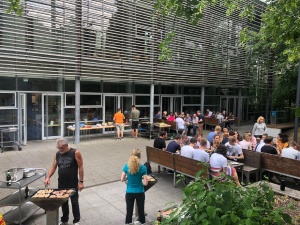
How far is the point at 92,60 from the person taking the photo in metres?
12.4

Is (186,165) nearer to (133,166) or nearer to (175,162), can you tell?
(175,162)

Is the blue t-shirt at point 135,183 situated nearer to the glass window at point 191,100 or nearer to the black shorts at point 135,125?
the black shorts at point 135,125

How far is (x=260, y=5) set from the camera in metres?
20.2

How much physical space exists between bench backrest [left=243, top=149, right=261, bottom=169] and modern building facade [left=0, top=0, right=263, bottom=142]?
698cm

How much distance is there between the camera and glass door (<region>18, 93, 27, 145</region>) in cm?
1088

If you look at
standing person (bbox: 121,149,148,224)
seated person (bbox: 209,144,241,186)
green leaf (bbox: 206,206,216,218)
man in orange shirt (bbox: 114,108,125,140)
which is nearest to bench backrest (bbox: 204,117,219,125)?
man in orange shirt (bbox: 114,108,125,140)

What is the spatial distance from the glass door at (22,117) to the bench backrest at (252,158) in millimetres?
8748

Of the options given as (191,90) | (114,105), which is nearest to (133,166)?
(114,105)

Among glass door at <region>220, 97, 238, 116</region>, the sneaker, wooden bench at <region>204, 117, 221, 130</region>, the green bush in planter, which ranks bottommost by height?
the sneaker

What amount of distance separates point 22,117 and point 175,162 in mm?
7831

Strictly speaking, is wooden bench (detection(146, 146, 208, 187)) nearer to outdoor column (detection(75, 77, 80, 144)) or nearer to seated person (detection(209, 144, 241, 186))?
seated person (detection(209, 144, 241, 186))

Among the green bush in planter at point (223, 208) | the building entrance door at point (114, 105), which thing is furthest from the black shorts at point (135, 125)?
the green bush in planter at point (223, 208)

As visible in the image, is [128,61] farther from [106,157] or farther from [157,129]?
[106,157]

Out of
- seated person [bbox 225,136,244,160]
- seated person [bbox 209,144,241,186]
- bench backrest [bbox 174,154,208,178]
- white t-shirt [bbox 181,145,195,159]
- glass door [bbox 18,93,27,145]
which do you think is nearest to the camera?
seated person [bbox 209,144,241,186]
